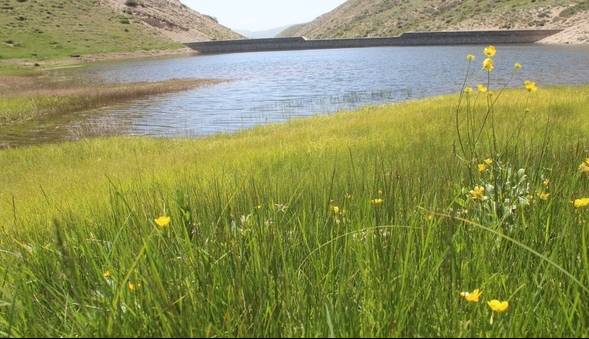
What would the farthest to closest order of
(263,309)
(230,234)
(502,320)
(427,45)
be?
1. (427,45)
2. (230,234)
3. (263,309)
4. (502,320)

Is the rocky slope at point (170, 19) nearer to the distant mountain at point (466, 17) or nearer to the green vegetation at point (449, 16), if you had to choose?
the distant mountain at point (466, 17)

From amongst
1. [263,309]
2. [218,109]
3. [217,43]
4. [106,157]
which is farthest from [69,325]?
[217,43]

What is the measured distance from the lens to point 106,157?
41.8ft

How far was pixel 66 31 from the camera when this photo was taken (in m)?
90.7

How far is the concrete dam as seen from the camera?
3201 inches

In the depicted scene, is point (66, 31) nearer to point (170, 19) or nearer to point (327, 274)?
point (170, 19)

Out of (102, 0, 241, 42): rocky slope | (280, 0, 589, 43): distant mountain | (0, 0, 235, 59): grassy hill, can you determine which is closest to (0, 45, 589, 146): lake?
(280, 0, 589, 43): distant mountain

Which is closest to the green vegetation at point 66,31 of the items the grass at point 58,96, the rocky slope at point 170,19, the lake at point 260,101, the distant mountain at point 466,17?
the rocky slope at point 170,19

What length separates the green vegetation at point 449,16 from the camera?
91.6 meters

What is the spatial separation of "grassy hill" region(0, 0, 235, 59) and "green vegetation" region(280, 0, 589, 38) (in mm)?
59960

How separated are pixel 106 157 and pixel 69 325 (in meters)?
11.3

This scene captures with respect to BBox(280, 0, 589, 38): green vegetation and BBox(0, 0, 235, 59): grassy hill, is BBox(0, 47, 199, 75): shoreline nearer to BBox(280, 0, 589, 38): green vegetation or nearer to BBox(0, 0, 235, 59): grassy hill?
BBox(0, 0, 235, 59): grassy hill

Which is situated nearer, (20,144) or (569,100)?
(569,100)

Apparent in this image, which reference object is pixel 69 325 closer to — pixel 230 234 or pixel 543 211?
pixel 230 234
